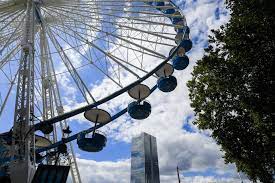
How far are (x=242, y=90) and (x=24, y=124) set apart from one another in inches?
445

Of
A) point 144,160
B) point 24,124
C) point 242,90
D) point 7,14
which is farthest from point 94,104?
point 144,160

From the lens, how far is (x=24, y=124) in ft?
55.2

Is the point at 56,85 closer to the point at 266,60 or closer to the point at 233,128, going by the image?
the point at 233,128

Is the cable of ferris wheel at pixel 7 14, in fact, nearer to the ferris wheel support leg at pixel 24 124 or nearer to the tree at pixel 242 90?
the ferris wheel support leg at pixel 24 124

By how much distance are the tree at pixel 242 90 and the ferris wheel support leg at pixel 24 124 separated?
9.47 m

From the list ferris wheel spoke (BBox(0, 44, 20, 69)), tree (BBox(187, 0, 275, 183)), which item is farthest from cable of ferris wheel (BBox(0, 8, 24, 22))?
tree (BBox(187, 0, 275, 183))

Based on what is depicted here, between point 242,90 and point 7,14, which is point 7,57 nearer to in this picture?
point 7,14

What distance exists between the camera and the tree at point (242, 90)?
17.5m

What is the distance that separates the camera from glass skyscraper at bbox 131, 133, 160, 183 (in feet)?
500

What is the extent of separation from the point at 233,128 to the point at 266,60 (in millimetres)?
4289

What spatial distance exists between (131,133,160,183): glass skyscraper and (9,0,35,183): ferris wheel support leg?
134686 millimetres

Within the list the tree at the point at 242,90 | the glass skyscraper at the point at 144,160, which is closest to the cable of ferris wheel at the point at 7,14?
the tree at the point at 242,90

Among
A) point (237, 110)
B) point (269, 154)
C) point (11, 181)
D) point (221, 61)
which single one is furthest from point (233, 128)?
point (11, 181)

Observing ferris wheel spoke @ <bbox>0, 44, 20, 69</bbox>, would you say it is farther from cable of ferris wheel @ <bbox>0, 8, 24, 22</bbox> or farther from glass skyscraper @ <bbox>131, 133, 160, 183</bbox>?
glass skyscraper @ <bbox>131, 133, 160, 183</bbox>
